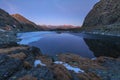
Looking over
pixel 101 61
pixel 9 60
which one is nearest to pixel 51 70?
pixel 9 60

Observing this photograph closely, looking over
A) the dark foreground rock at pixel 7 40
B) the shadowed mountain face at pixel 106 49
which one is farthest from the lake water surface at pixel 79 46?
the dark foreground rock at pixel 7 40

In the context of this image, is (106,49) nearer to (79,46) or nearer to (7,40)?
(79,46)

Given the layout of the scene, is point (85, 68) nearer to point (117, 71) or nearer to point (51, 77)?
point (117, 71)

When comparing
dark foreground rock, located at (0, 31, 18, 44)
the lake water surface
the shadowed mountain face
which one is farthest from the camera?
the lake water surface

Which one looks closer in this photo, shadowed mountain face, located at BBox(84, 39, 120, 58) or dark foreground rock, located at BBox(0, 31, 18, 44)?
dark foreground rock, located at BBox(0, 31, 18, 44)

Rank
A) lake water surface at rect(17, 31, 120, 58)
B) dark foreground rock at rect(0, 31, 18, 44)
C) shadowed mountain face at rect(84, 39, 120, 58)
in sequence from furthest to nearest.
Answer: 1. lake water surface at rect(17, 31, 120, 58)
2. shadowed mountain face at rect(84, 39, 120, 58)
3. dark foreground rock at rect(0, 31, 18, 44)

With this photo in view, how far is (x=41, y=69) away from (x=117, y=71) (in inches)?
479

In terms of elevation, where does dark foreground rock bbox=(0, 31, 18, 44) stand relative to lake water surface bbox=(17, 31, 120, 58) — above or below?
above

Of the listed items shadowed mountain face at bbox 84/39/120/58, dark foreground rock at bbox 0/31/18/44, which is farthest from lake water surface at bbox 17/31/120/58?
dark foreground rock at bbox 0/31/18/44

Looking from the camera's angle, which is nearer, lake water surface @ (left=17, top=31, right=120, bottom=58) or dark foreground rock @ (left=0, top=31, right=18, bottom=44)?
dark foreground rock @ (left=0, top=31, right=18, bottom=44)

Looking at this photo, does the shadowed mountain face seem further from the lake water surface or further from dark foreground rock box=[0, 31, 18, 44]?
dark foreground rock box=[0, 31, 18, 44]

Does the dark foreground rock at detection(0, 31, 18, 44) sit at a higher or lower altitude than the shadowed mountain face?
higher

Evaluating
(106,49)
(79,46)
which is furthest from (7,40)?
(106,49)

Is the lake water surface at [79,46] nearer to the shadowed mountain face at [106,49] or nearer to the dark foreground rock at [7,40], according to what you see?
the shadowed mountain face at [106,49]
